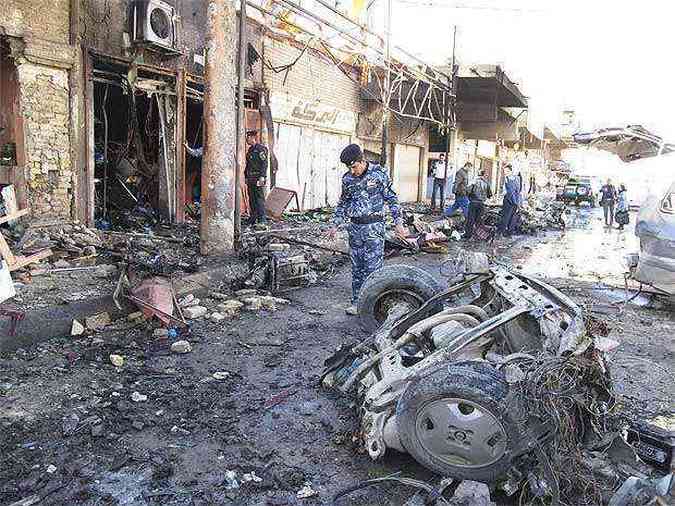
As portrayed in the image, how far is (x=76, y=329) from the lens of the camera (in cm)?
583

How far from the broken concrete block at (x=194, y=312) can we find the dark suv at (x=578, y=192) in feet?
106

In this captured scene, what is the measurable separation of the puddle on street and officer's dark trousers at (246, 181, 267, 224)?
5514 mm

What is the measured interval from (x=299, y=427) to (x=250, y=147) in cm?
955

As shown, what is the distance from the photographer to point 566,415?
305 centimetres

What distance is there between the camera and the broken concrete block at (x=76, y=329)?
581cm

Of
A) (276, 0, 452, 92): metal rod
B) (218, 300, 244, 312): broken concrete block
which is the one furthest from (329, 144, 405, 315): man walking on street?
(276, 0, 452, 92): metal rod

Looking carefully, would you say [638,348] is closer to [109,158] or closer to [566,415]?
[566,415]

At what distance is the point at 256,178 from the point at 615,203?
16.1m

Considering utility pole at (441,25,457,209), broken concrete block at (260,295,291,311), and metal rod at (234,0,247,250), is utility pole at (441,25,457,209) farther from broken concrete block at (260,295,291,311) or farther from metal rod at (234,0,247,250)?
broken concrete block at (260,295,291,311)

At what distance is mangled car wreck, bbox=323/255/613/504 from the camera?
3.08m

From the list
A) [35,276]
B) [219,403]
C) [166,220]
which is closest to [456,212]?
[166,220]

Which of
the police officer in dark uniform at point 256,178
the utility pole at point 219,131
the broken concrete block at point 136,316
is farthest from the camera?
the police officer in dark uniform at point 256,178

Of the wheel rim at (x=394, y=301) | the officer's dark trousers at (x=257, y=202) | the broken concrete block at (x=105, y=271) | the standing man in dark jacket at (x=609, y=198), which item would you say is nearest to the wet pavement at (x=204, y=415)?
the wheel rim at (x=394, y=301)

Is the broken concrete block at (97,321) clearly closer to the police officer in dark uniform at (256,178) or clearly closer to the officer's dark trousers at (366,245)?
the officer's dark trousers at (366,245)
